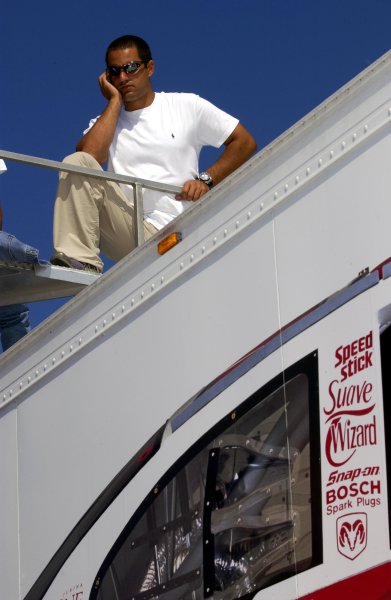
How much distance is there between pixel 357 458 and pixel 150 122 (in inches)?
139

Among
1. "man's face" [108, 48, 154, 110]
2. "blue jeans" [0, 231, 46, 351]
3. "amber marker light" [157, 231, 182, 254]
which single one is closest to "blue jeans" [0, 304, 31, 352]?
"blue jeans" [0, 231, 46, 351]

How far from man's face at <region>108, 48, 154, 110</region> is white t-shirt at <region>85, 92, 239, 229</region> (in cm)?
9

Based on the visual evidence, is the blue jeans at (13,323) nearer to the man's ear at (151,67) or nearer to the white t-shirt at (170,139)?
the white t-shirt at (170,139)

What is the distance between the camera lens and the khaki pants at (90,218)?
620 centimetres

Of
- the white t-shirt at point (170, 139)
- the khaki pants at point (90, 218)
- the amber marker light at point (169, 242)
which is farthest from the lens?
the white t-shirt at point (170, 139)

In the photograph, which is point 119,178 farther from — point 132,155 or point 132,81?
point 132,81

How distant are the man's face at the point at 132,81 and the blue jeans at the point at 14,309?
3.35ft

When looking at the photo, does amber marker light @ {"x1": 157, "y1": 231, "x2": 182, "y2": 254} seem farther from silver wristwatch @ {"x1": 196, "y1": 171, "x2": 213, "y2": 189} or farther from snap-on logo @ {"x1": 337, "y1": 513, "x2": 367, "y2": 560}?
silver wristwatch @ {"x1": 196, "y1": 171, "x2": 213, "y2": 189}

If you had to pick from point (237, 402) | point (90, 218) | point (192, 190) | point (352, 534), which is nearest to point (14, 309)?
point (90, 218)

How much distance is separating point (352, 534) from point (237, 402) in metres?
0.68

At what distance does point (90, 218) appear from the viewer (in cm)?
619

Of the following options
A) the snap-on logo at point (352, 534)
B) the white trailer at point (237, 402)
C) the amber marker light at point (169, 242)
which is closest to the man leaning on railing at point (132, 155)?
the white trailer at point (237, 402)

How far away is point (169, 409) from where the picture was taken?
4.23 meters

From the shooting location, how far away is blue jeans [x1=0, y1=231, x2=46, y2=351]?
247 inches
